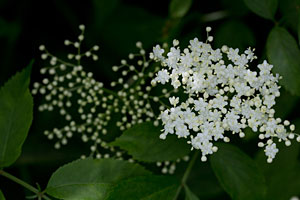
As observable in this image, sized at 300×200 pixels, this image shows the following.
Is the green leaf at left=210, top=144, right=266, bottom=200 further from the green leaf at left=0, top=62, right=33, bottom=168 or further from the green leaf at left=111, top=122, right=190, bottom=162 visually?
the green leaf at left=0, top=62, right=33, bottom=168

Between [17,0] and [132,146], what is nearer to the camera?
[132,146]

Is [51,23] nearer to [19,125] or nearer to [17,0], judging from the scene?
[17,0]

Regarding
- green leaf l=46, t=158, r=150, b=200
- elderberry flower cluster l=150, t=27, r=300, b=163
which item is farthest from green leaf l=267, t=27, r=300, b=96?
green leaf l=46, t=158, r=150, b=200

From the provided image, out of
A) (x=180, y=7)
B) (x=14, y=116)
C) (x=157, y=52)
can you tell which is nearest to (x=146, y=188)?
(x=157, y=52)

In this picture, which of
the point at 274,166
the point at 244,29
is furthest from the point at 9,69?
the point at 274,166

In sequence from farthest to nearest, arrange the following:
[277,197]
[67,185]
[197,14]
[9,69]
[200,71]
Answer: [9,69], [197,14], [277,197], [67,185], [200,71]

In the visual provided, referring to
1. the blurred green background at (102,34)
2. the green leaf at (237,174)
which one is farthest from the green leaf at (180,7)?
the green leaf at (237,174)

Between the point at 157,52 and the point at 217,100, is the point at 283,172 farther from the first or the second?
the point at 157,52
